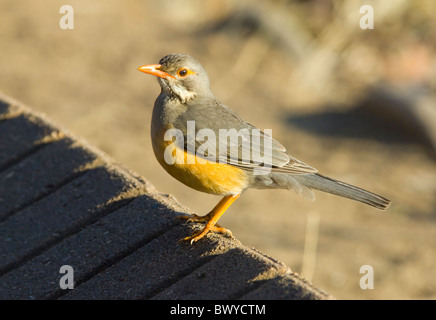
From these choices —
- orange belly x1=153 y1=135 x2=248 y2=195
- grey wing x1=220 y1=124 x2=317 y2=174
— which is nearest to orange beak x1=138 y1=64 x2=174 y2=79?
orange belly x1=153 y1=135 x2=248 y2=195

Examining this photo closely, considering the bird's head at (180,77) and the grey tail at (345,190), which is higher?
the bird's head at (180,77)

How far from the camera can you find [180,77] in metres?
4.05

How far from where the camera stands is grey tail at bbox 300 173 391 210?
3.87 m

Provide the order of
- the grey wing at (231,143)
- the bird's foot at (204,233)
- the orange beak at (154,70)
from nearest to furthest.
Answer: the bird's foot at (204,233) < the grey wing at (231,143) < the orange beak at (154,70)

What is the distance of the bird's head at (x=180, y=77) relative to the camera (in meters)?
4.04

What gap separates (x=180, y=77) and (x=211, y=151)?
0.53 m

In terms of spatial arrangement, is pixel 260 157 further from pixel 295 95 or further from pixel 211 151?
pixel 295 95

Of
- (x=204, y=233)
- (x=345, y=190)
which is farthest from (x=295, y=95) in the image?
(x=204, y=233)

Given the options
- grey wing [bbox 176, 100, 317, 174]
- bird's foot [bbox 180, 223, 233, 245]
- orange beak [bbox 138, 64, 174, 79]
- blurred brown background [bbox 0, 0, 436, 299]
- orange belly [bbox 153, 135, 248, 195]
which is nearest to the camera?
bird's foot [bbox 180, 223, 233, 245]

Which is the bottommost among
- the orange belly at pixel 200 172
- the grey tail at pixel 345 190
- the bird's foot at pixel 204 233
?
the bird's foot at pixel 204 233

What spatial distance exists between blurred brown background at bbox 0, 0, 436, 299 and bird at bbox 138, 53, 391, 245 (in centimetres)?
233

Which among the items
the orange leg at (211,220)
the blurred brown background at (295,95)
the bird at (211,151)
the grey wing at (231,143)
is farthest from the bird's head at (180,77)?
the blurred brown background at (295,95)

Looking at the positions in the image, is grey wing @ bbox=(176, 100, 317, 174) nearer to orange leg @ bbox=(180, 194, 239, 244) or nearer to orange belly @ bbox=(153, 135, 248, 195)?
orange belly @ bbox=(153, 135, 248, 195)

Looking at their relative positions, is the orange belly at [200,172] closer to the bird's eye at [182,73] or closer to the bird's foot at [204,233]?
the bird's foot at [204,233]
